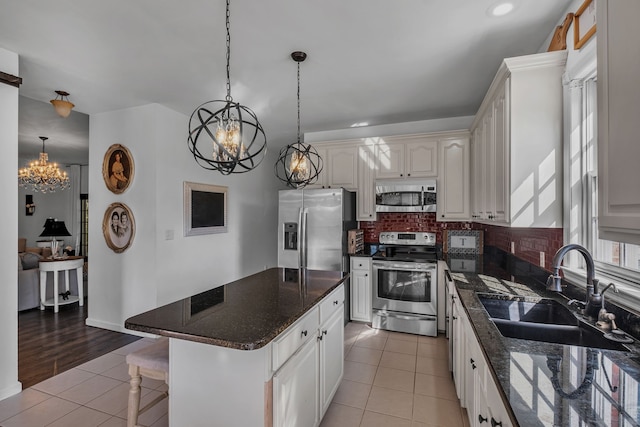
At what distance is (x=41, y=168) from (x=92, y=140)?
94.4 inches

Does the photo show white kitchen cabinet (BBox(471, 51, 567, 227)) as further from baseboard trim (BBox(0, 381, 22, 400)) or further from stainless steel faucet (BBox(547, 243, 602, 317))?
baseboard trim (BBox(0, 381, 22, 400))

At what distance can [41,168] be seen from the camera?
530 centimetres

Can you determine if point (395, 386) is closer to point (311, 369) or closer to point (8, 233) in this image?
point (311, 369)

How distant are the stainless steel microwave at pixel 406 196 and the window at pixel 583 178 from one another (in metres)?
2.02

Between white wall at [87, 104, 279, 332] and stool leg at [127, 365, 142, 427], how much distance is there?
6.12 feet

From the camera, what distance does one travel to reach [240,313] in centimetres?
154

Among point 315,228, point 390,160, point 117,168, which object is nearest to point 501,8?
point 390,160

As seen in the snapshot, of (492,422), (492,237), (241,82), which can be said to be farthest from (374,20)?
(492,237)

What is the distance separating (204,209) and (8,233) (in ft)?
6.47

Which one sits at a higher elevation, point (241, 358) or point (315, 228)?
point (315, 228)

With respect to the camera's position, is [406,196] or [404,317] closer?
[404,317]

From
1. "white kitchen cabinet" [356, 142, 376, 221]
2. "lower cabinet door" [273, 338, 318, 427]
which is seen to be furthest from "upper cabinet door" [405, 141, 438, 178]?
"lower cabinet door" [273, 338, 318, 427]

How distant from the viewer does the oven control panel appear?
416 centimetres

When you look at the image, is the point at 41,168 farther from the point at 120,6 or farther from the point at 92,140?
the point at 120,6
